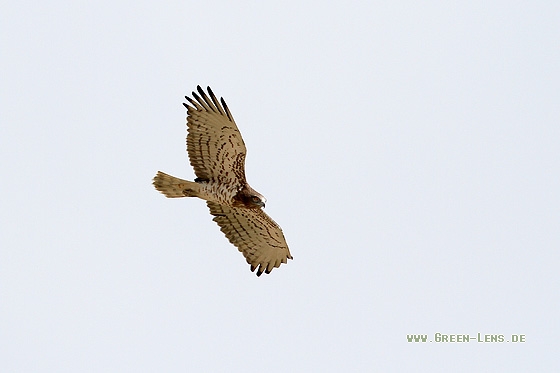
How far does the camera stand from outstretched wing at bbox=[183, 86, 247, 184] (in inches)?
720

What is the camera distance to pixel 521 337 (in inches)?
835

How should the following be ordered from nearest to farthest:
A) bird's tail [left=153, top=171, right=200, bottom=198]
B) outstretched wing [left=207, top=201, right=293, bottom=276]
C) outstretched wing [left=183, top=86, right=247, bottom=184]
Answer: outstretched wing [left=183, top=86, right=247, bottom=184], bird's tail [left=153, top=171, right=200, bottom=198], outstretched wing [left=207, top=201, right=293, bottom=276]

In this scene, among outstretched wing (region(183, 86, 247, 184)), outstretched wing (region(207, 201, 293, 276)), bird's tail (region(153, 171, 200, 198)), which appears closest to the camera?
outstretched wing (region(183, 86, 247, 184))

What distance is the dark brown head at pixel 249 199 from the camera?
62.3 ft

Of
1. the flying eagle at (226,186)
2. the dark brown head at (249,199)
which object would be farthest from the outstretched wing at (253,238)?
the dark brown head at (249,199)

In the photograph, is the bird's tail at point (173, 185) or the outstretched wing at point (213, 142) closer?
the outstretched wing at point (213, 142)

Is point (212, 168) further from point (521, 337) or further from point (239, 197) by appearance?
point (521, 337)

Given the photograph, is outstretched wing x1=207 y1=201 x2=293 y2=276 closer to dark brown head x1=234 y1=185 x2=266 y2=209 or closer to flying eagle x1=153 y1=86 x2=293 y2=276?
flying eagle x1=153 y1=86 x2=293 y2=276

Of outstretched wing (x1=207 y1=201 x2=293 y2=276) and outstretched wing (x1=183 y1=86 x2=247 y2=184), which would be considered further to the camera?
outstretched wing (x1=207 y1=201 x2=293 y2=276)

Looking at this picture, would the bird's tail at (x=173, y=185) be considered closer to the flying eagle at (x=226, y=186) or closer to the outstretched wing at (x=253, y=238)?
the flying eagle at (x=226, y=186)

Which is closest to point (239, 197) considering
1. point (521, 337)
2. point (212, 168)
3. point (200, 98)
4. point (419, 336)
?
point (212, 168)

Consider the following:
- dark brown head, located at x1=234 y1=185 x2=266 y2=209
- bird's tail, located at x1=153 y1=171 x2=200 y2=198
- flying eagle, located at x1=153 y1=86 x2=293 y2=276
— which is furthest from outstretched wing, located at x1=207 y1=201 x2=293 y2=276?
bird's tail, located at x1=153 y1=171 x2=200 y2=198

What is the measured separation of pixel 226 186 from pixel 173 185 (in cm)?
94

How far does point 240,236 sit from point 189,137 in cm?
262
